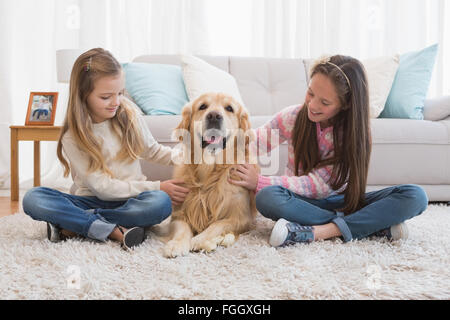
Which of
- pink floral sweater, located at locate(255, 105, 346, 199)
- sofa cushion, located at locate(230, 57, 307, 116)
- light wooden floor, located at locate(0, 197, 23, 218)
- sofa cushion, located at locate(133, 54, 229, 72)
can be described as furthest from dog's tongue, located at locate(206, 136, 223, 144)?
sofa cushion, located at locate(133, 54, 229, 72)

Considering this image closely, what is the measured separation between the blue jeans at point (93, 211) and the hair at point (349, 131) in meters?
0.66

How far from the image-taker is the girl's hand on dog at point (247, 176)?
1634 millimetres

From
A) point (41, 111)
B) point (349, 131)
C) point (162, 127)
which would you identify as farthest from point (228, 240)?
point (41, 111)

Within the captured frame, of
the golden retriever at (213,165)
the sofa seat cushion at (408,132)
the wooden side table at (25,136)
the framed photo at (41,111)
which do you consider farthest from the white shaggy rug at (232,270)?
the framed photo at (41,111)

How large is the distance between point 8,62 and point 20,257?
9.39ft

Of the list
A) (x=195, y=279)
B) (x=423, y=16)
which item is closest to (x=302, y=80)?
(x=423, y=16)

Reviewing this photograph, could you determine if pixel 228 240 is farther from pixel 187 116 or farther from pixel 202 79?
pixel 202 79

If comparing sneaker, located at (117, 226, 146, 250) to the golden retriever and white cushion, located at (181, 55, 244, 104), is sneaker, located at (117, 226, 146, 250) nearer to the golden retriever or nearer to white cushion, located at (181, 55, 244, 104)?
the golden retriever

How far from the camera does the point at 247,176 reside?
1.64 metres

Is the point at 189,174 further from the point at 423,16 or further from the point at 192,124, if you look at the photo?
the point at 423,16

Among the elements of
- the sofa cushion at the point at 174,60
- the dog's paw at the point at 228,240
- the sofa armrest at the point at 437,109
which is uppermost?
the sofa cushion at the point at 174,60

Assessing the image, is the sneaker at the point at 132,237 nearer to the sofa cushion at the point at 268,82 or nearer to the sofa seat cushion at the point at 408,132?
the sofa seat cushion at the point at 408,132

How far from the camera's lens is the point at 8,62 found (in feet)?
11.6

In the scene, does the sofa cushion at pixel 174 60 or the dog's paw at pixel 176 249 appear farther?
the sofa cushion at pixel 174 60
